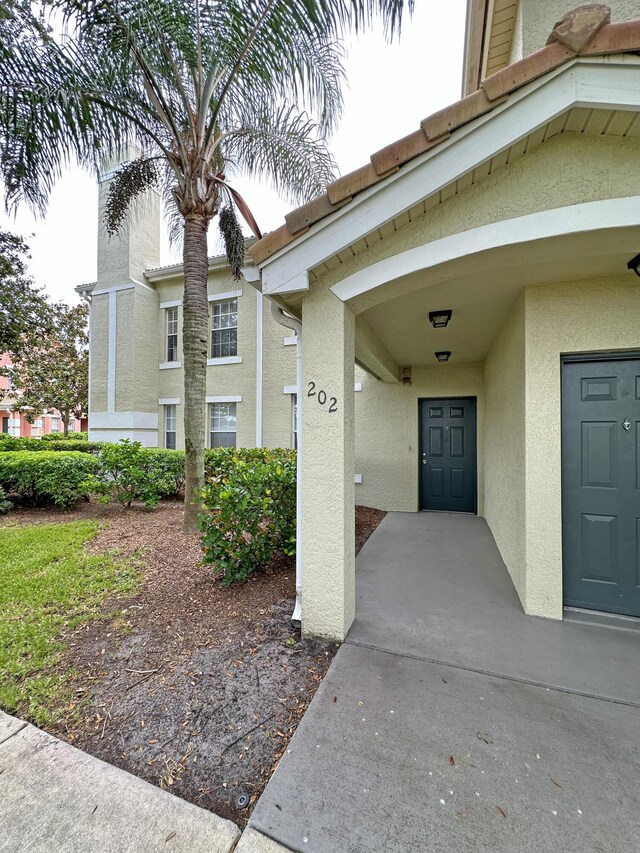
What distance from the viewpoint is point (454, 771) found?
6.04 feet

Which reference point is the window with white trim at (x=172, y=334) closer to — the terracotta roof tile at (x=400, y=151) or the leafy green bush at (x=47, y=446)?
the leafy green bush at (x=47, y=446)

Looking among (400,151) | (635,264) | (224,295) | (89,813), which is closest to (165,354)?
(224,295)

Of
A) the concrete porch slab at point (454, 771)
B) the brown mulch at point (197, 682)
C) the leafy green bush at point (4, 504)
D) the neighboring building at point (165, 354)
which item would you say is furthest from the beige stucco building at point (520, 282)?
the leafy green bush at point (4, 504)

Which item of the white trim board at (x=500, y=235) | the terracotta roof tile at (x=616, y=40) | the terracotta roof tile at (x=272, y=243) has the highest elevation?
the terracotta roof tile at (x=616, y=40)

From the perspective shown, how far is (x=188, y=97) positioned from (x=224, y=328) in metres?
5.64

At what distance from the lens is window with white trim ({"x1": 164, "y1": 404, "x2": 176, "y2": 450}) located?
11.6 m

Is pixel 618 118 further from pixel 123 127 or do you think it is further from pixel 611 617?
pixel 123 127

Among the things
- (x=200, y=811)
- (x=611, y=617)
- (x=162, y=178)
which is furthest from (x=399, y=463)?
(x=162, y=178)

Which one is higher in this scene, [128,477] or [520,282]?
[520,282]

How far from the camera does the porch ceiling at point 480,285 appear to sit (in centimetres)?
252

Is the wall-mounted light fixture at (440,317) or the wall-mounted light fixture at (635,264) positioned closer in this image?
the wall-mounted light fixture at (635,264)

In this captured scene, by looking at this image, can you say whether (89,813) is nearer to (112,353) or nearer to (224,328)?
(224,328)

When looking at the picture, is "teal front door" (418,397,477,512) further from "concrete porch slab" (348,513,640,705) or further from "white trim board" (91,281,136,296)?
"white trim board" (91,281,136,296)

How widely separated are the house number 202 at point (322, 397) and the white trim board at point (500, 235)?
0.77m
